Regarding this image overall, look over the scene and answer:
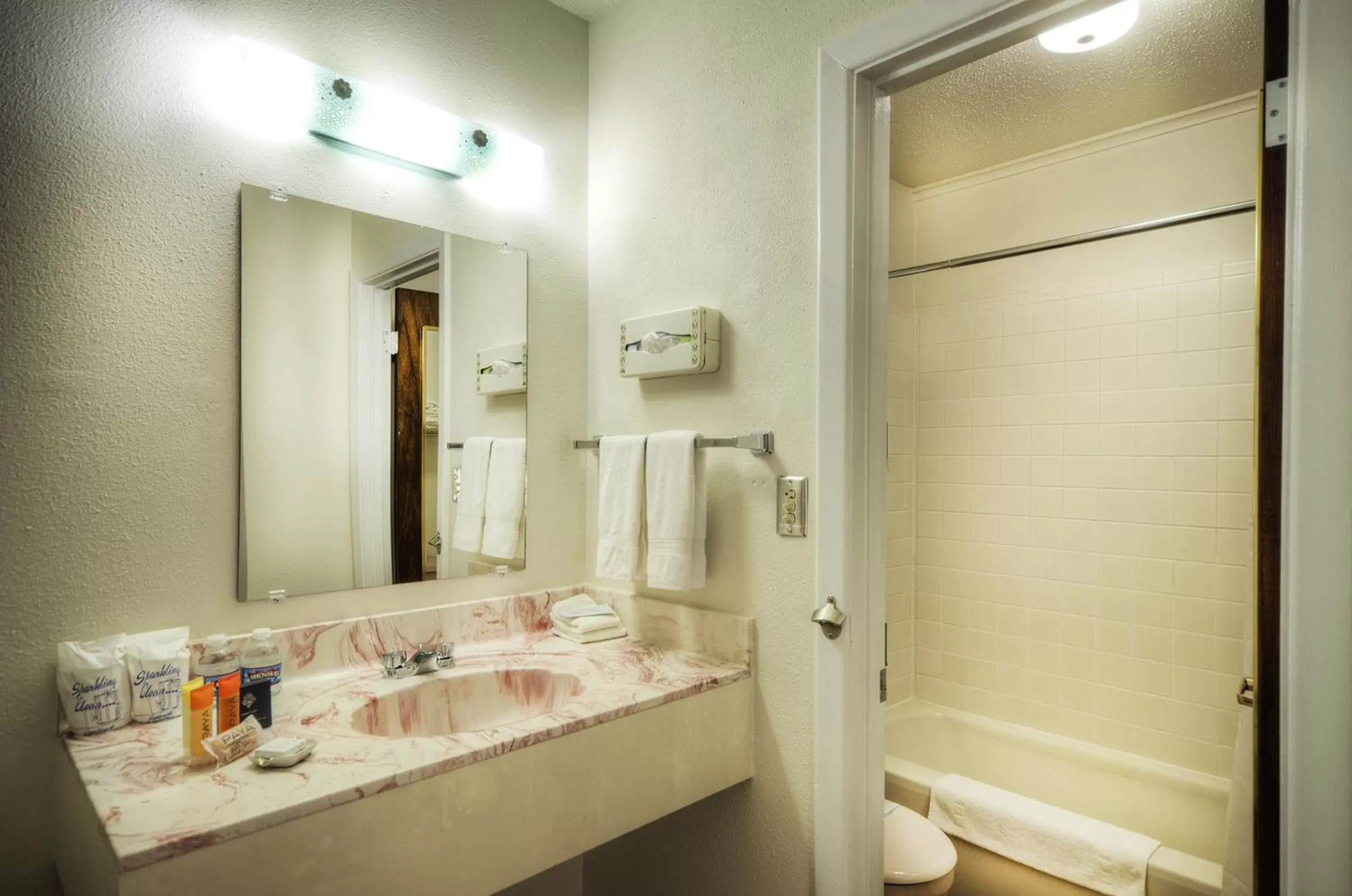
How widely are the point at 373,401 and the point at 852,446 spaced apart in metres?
1.01

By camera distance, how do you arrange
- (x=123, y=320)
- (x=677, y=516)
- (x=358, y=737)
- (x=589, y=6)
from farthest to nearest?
1. (x=589, y=6)
2. (x=677, y=516)
3. (x=123, y=320)
4. (x=358, y=737)

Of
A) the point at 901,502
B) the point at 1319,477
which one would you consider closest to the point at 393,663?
the point at 1319,477

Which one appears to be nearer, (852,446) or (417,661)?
(852,446)

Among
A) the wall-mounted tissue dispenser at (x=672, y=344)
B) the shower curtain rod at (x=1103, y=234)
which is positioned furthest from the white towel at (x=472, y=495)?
the shower curtain rod at (x=1103, y=234)

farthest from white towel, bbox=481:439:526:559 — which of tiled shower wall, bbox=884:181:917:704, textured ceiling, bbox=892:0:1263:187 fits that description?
tiled shower wall, bbox=884:181:917:704

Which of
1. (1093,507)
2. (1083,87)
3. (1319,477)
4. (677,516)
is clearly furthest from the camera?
(1093,507)

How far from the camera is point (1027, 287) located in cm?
262

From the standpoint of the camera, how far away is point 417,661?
1470 mm

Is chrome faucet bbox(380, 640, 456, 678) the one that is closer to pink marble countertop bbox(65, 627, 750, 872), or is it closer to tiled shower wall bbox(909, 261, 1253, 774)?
pink marble countertop bbox(65, 627, 750, 872)

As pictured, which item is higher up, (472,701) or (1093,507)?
(1093,507)

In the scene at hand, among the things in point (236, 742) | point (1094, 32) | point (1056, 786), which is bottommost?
point (1056, 786)

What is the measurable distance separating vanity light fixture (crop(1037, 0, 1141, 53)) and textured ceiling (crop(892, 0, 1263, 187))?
7cm

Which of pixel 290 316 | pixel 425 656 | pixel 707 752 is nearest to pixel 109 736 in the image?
pixel 425 656

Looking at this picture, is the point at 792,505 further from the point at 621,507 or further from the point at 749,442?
the point at 621,507
